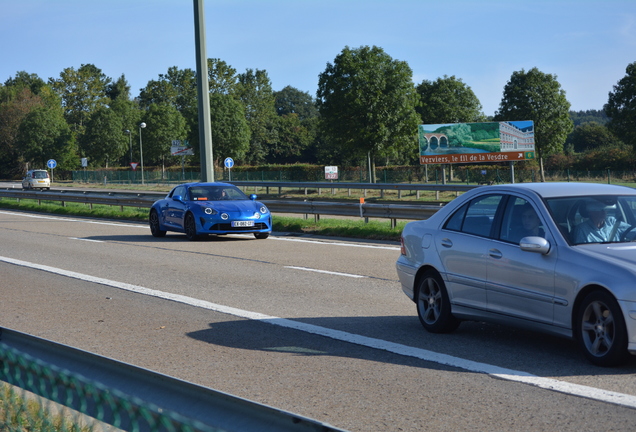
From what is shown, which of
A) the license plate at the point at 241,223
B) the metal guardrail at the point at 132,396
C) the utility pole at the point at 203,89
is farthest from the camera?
the utility pole at the point at 203,89

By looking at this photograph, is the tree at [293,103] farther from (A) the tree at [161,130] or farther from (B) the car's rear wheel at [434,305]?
(B) the car's rear wheel at [434,305]

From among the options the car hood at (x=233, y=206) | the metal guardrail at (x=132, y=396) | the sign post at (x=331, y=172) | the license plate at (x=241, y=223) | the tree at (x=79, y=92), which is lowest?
the license plate at (x=241, y=223)

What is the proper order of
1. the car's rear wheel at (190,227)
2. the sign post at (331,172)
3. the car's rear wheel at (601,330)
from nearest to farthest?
the car's rear wheel at (601,330), the car's rear wheel at (190,227), the sign post at (331,172)

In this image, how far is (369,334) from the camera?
727 cm

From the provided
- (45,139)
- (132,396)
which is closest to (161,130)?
(45,139)

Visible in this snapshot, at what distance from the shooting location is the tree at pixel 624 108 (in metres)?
67.2

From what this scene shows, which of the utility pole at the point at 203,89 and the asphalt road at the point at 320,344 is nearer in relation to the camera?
the asphalt road at the point at 320,344

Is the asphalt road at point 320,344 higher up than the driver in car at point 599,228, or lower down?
lower down

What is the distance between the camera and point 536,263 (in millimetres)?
6070

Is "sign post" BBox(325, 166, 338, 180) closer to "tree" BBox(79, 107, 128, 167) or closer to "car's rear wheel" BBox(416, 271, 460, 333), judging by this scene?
"tree" BBox(79, 107, 128, 167)

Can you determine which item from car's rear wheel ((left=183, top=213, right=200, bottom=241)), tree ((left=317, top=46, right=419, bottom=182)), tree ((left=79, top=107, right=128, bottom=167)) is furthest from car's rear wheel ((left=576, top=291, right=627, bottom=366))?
tree ((left=79, top=107, right=128, bottom=167))

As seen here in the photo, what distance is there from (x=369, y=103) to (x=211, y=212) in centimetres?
4167

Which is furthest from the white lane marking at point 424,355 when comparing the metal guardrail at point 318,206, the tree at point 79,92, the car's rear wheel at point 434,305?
the tree at point 79,92

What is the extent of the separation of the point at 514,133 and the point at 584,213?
49100mm
